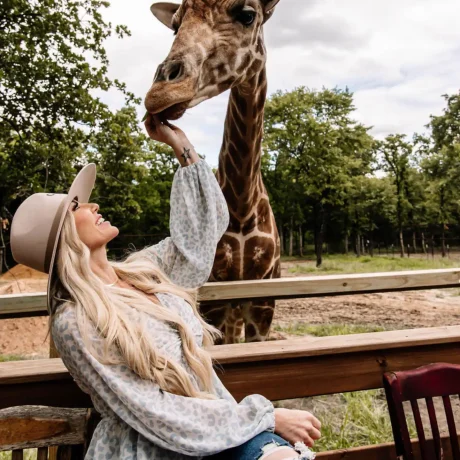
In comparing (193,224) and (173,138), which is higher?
(173,138)

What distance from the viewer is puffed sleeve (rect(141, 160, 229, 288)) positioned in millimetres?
1729

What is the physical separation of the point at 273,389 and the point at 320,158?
19534 millimetres

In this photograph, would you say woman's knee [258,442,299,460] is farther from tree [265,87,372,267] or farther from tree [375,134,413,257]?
tree [375,134,413,257]

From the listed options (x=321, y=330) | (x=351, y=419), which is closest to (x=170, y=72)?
(x=351, y=419)

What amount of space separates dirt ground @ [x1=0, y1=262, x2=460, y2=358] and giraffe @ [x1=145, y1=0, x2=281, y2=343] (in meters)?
3.21

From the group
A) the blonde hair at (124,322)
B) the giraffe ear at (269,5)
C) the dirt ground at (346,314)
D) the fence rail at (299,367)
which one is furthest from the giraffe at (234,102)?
the dirt ground at (346,314)

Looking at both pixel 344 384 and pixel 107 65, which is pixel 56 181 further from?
pixel 344 384

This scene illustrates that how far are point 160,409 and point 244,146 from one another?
1.87 meters

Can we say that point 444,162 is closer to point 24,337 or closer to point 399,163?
point 399,163

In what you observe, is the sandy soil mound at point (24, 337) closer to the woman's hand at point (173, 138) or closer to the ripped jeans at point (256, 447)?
the woman's hand at point (173, 138)

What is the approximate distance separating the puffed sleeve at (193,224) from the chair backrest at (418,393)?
0.73 metres

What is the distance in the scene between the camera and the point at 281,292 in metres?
2.38

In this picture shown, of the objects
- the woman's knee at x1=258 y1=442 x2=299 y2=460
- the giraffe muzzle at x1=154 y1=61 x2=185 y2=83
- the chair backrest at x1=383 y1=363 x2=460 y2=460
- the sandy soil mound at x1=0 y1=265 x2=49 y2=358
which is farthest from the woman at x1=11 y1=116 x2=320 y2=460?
the sandy soil mound at x1=0 y1=265 x2=49 y2=358

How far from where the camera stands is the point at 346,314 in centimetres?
824
